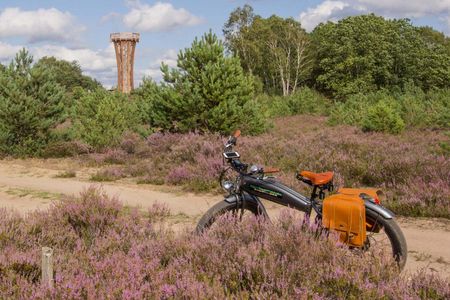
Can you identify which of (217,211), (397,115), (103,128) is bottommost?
(217,211)

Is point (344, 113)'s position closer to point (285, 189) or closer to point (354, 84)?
point (285, 189)

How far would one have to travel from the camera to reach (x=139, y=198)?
32.2 ft

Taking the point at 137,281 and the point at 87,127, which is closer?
the point at 137,281

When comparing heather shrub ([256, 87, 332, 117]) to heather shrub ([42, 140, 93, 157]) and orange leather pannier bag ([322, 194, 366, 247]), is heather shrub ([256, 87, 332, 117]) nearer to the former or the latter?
heather shrub ([42, 140, 93, 157])

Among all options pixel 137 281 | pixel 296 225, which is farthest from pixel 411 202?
pixel 137 281

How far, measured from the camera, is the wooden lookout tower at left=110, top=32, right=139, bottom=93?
166ft

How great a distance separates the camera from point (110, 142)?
17781 mm

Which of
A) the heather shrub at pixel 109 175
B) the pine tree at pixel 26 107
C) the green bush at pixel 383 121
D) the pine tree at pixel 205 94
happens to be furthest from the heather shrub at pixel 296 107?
the heather shrub at pixel 109 175

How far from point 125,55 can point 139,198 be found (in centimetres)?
4380

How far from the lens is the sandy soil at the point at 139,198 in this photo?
19.4 feet

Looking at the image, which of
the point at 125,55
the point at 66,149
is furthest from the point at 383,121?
the point at 125,55

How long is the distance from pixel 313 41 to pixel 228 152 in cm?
6688

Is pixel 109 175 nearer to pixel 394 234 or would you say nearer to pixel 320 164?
pixel 320 164

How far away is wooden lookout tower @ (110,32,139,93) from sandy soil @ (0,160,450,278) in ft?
116
